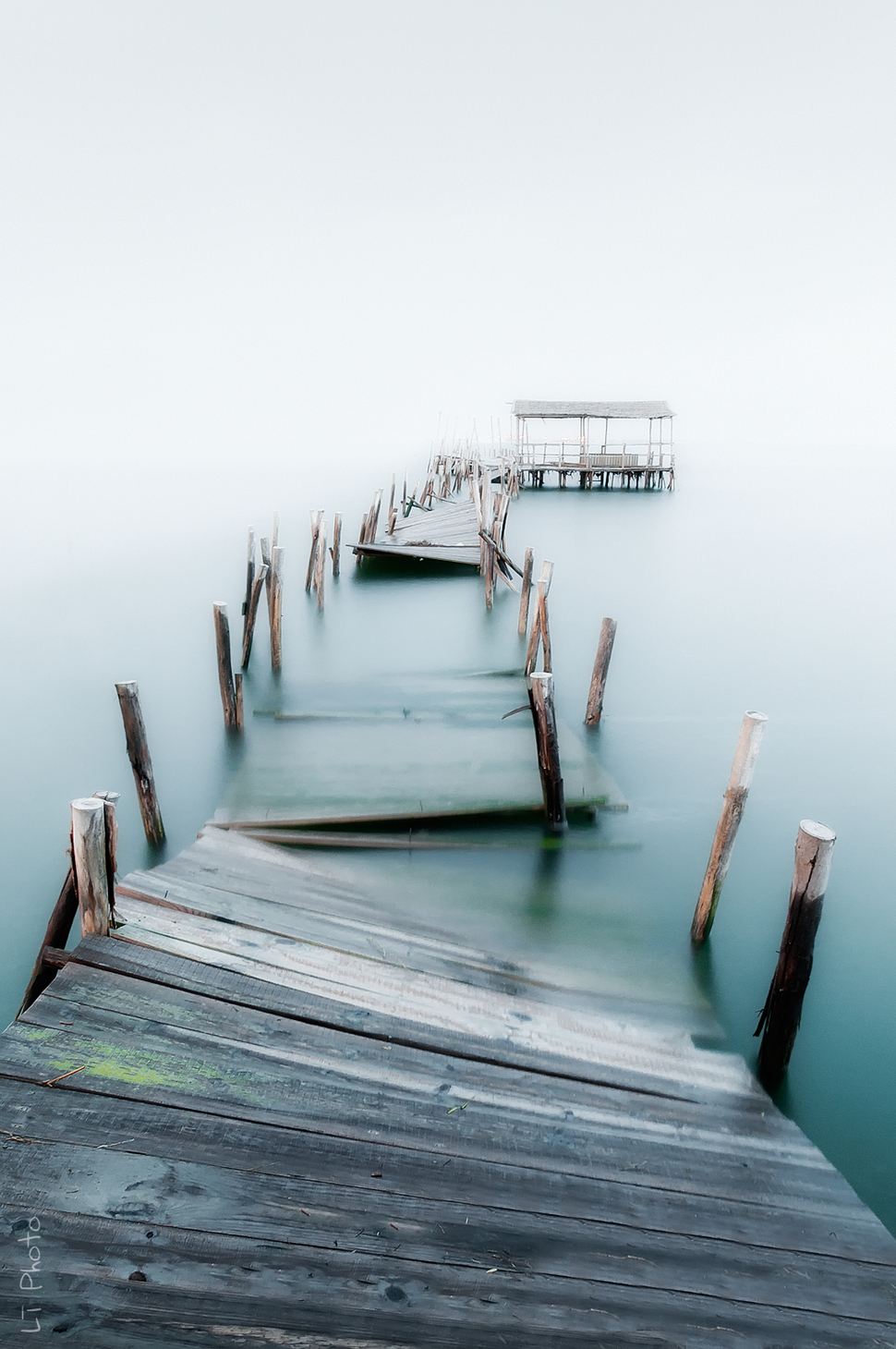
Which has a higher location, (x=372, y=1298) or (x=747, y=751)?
(x=747, y=751)

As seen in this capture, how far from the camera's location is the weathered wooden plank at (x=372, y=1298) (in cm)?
191

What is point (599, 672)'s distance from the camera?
8508 millimetres

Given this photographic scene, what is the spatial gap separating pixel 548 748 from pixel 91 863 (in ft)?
11.5

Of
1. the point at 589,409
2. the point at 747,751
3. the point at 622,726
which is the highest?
the point at 589,409

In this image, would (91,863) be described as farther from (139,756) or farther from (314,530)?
(314,530)

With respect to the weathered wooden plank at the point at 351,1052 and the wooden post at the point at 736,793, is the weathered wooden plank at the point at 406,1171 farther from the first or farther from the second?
the wooden post at the point at 736,793

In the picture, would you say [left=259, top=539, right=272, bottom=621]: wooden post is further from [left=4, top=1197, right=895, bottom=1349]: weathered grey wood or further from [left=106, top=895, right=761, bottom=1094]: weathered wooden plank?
[left=4, top=1197, right=895, bottom=1349]: weathered grey wood

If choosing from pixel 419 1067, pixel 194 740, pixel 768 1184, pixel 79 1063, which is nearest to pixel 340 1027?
pixel 419 1067

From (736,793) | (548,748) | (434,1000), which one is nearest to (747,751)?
(736,793)

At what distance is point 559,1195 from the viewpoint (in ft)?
7.84

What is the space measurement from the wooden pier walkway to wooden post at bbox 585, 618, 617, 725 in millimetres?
5075

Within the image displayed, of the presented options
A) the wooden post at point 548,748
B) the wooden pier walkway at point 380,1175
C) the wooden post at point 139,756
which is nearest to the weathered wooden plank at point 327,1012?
the wooden pier walkway at point 380,1175

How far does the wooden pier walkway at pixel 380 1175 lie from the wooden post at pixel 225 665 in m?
4.13

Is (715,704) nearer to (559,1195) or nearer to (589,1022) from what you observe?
(589,1022)
